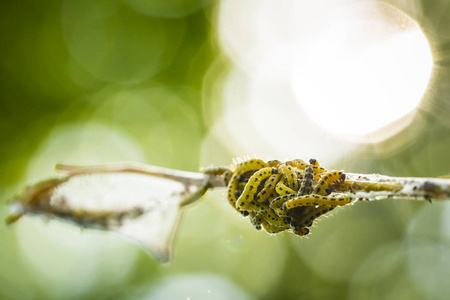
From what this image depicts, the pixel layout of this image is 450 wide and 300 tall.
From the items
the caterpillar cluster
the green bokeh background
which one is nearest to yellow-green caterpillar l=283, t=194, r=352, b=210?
the caterpillar cluster

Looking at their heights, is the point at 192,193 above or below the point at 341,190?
below

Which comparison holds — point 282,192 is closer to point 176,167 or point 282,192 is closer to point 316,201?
point 316,201

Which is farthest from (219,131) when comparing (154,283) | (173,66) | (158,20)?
(154,283)

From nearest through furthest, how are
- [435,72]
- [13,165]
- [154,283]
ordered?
[435,72]
[13,165]
[154,283]

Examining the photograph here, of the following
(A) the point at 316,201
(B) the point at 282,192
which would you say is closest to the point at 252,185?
(B) the point at 282,192

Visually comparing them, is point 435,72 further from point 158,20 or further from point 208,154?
point 158,20

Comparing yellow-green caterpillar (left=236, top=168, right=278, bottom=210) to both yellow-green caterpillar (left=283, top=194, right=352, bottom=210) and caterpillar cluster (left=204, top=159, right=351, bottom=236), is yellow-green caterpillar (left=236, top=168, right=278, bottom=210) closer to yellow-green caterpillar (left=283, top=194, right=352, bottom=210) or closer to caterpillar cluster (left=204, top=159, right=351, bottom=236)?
caterpillar cluster (left=204, top=159, right=351, bottom=236)

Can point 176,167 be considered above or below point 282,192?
below
